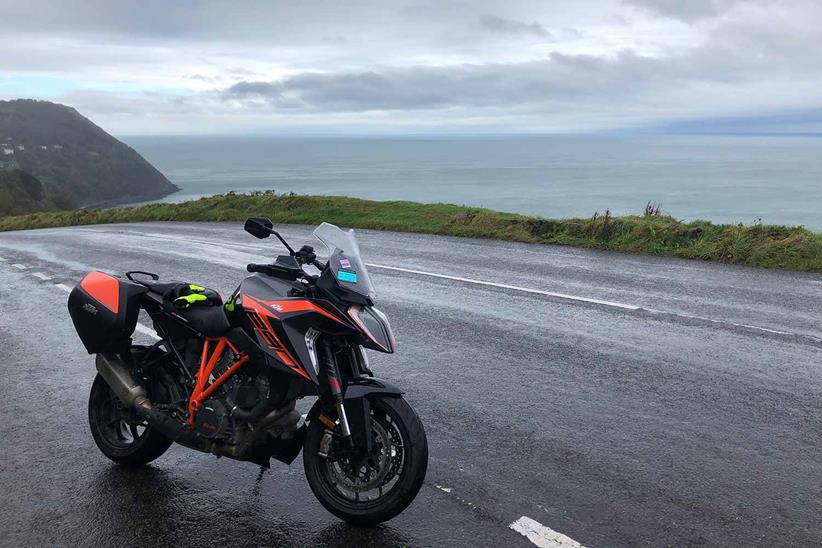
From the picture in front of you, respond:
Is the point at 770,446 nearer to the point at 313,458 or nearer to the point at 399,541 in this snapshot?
the point at 399,541

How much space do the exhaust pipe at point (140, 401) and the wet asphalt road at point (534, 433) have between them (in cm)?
35

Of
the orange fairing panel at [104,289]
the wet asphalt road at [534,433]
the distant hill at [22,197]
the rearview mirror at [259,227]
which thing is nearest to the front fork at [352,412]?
the wet asphalt road at [534,433]

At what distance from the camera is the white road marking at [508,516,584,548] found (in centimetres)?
358

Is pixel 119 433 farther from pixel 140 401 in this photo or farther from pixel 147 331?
pixel 147 331

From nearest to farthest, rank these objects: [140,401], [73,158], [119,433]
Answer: [140,401] < [119,433] < [73,158]

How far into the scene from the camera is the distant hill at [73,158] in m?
149

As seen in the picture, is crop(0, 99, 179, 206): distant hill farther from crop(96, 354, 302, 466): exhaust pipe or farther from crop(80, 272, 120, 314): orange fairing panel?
crop(96, 354, 302, 466): exhaust pipe

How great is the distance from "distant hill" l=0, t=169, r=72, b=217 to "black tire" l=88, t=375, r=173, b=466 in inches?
4263

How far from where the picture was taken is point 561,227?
592 inches

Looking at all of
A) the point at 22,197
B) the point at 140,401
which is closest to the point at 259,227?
the point at 140,401

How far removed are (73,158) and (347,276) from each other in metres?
178

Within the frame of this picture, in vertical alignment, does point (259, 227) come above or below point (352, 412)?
above

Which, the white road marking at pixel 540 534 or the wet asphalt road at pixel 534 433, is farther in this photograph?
the wet asphalt road at pixel 534 433

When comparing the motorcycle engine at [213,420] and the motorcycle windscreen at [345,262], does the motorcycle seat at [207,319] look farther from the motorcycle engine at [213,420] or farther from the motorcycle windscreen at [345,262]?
the motorcycle windscreen at [345,262]
